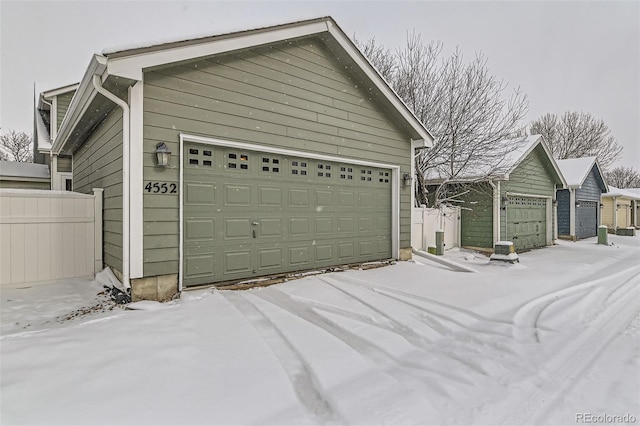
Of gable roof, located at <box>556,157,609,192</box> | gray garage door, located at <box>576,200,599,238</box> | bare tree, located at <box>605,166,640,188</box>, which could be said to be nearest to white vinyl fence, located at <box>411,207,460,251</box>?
gable roof, located at <box>556,157,609,192</box>

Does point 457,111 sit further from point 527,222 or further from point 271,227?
point 271,227

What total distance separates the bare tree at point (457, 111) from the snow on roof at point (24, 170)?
1368cm

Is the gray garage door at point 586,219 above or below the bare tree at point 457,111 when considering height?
below

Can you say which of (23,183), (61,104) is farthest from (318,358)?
(23,183)

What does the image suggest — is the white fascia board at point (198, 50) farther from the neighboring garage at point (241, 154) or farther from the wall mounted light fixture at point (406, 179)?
the wall mounted light fixture at point (406, 179)

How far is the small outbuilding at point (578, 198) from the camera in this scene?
613 inches

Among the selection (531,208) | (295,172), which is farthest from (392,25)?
(295,172)

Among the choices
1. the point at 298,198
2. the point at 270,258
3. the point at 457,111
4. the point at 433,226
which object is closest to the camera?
the point at 270,258

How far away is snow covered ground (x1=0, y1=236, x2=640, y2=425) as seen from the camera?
212 cm

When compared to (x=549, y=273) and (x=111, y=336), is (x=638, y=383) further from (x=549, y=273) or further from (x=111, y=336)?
(x=549, y=273)

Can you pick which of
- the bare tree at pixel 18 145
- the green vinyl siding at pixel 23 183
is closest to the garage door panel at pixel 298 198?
the green vinyl siding at pixel 23 183

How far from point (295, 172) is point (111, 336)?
152 inches

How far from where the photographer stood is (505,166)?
1072 centimetres

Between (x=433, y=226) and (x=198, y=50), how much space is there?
8775 millimetres
